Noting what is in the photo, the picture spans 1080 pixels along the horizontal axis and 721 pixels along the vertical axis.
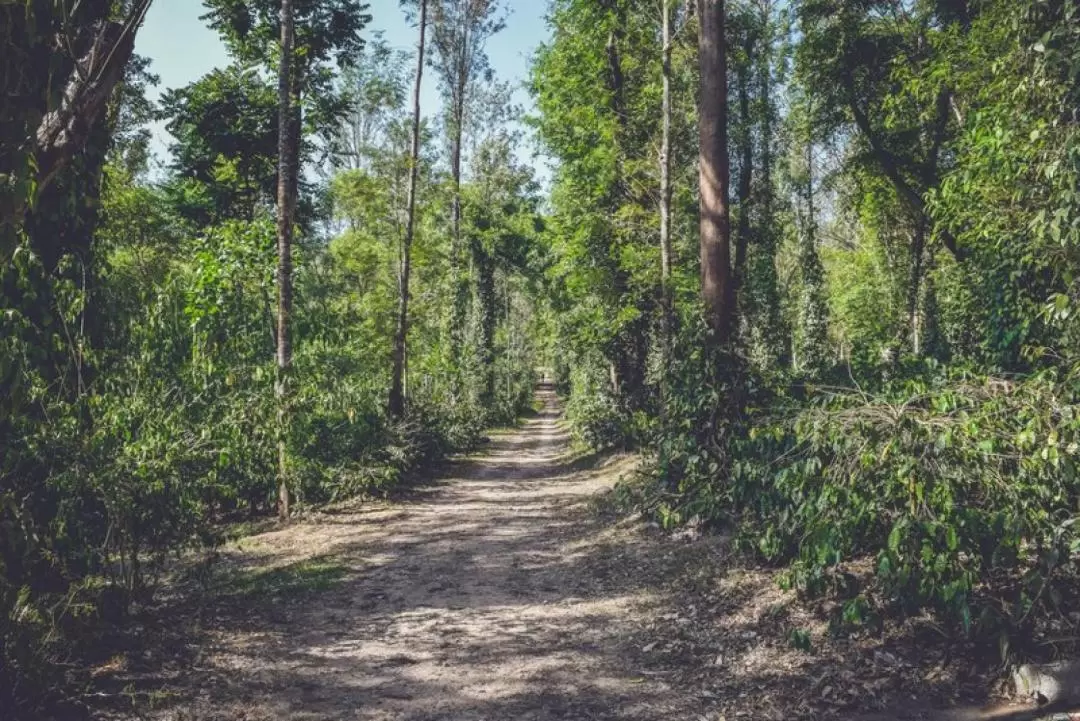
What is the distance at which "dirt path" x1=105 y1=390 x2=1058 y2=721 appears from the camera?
4520 mm

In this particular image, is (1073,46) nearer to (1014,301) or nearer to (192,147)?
(1014,301)

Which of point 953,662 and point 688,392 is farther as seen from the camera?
point 688,392

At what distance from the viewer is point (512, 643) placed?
586cm

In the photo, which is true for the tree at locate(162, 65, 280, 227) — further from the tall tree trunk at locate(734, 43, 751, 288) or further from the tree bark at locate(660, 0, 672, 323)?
the tall tree trunk at locate(734, 43, 751, 288)

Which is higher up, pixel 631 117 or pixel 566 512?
pixel 631 117

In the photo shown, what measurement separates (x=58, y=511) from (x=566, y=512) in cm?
878

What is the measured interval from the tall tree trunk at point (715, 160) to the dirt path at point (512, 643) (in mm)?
3299

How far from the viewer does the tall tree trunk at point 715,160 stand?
30.1 feet

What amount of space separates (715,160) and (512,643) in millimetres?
6659

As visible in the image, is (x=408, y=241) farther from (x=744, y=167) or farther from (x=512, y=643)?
(x=512, y=643)

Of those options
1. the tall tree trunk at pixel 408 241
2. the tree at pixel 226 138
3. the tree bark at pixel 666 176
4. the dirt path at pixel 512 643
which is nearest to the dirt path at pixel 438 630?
the dirt path at pixel 512 643

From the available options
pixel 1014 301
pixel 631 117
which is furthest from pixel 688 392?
pixel 631 117

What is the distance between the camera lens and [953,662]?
4.34 meters

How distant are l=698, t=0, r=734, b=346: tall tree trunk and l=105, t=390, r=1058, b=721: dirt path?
3299mm
